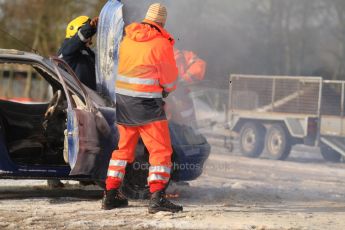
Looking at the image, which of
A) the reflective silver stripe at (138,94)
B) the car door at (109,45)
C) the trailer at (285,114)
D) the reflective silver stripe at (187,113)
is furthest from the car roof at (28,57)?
the trailer at (285,114)

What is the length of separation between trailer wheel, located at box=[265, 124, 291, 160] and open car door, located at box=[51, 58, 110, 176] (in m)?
9.25

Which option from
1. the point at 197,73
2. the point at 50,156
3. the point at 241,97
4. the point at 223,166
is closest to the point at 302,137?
the point at 241,97

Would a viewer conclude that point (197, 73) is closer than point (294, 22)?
Yes

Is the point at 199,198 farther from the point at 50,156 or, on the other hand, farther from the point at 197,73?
the point at 197,73

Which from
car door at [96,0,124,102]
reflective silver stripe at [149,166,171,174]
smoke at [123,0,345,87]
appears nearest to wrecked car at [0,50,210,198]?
car door at [96,0,124,102]

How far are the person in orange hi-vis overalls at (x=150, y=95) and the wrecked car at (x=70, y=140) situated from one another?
1.19 feet

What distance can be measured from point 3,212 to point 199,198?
2279 mm

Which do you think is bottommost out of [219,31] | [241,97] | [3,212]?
[3,212]

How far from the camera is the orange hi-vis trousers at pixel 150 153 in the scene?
22.4 ft

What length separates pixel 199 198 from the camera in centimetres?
828

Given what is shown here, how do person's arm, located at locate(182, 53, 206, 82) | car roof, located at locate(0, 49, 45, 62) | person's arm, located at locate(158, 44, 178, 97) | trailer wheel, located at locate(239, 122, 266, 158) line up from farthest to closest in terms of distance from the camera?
trailer wheel, located at locate(239, 122, 266, 158) < person's arm, located at locate(182, 53, 206, 82) < car roof, located at locate(0, 49, 45, 62) < person's arm, located at locate(158, 44, 178, 97)

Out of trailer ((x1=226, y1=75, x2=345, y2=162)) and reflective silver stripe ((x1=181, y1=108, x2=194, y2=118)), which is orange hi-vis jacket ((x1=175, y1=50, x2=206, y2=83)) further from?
trailer ((x1=226, y1=75, x2=345, y2=162))

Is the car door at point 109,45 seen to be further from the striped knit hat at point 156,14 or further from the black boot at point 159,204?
the black boot at point 159,204

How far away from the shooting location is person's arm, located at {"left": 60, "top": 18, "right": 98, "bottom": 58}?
8.55 metres
